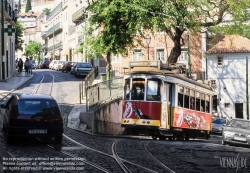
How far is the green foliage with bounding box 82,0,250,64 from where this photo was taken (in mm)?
28125

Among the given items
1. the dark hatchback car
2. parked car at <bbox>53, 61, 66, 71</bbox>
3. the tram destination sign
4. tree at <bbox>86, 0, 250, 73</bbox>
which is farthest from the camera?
parked car at <bbox>53, 61, 66, 71</bbox>

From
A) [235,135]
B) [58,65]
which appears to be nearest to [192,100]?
[235,135]

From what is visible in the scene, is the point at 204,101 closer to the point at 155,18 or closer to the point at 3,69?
the point at 155,18

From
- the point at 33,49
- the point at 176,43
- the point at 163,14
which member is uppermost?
the point at 33,49

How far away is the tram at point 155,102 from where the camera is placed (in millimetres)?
20250

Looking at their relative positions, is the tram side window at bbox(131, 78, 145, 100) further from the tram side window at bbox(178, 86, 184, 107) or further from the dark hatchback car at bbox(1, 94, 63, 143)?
the dark hatchback car at bbox(1, 94, 63, 143)

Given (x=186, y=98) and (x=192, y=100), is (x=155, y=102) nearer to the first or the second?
(x=186, y=98)

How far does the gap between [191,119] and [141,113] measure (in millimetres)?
2947

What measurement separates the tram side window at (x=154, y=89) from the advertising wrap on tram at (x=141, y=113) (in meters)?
0.27

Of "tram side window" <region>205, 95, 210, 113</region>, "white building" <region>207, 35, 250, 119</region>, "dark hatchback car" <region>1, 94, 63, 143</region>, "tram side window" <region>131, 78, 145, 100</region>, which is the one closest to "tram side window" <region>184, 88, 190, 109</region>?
"tram side window" <region>131, 78, 145, 100</region>

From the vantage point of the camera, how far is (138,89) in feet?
68.0

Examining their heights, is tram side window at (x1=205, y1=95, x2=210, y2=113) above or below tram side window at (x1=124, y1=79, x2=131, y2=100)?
below

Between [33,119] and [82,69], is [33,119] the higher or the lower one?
the lower one

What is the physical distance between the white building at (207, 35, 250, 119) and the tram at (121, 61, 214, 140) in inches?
1081
